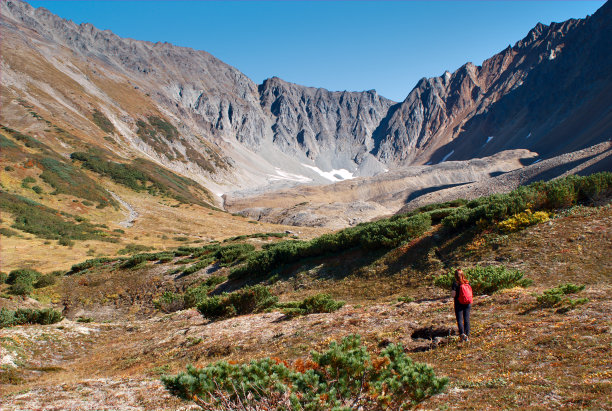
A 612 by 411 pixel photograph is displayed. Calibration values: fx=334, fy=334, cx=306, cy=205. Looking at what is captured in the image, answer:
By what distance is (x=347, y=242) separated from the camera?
58.5 ft

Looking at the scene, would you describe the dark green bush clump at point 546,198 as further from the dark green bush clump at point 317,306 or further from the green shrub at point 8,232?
the green shrub at point 8,232

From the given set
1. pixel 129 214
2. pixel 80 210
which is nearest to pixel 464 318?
pixel 80 210

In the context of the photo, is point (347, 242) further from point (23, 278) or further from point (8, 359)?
point (23, 278)

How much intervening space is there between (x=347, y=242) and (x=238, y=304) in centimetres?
664

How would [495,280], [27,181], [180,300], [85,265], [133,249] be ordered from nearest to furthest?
[495,280]
[180,300]
[85,265]
[133,249]
[27,181]

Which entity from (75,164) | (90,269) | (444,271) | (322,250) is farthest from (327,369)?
(75,164)

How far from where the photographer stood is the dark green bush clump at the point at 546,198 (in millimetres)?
14062

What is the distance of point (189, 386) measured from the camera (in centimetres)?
421

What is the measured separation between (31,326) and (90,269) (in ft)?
53.7

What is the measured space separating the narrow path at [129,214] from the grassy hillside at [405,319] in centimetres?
3729

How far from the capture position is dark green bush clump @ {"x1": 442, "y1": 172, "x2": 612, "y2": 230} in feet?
46.1

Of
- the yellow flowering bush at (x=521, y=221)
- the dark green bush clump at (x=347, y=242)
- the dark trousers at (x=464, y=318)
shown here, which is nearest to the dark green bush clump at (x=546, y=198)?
the yellow flowering bush at (x=521, y=221)

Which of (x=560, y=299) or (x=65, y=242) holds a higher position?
(x=65, y=242)

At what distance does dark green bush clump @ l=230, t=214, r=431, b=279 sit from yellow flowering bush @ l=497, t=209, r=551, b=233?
136 inches
